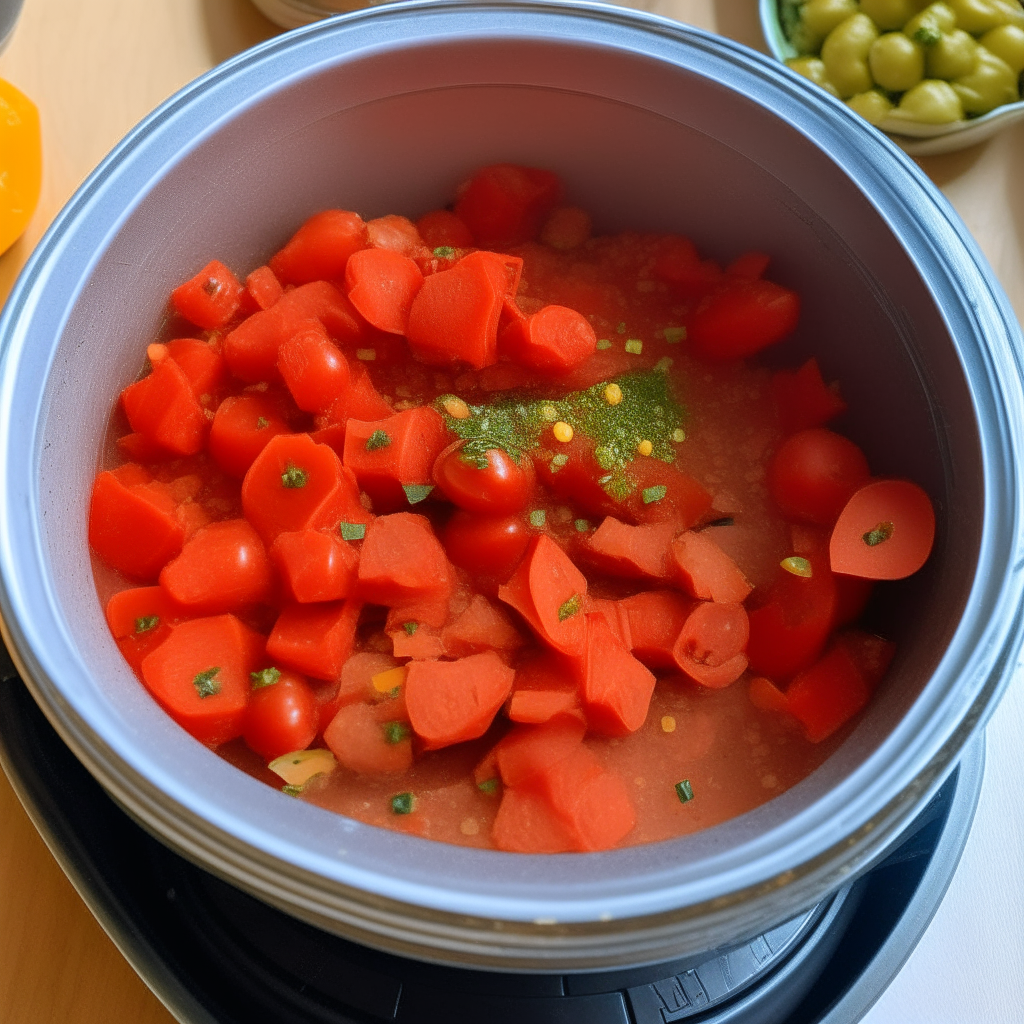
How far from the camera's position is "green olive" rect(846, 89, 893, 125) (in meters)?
1.31

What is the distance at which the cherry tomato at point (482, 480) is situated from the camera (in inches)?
34.5

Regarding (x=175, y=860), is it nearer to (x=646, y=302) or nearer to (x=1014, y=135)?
(x=646, y=302)

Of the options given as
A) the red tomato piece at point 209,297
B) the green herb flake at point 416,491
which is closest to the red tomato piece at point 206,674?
the green herb flake at point 416,491

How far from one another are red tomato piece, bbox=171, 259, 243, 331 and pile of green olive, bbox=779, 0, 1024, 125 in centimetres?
Result: 88

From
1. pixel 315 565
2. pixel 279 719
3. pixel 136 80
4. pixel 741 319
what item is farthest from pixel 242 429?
pixel 136 80

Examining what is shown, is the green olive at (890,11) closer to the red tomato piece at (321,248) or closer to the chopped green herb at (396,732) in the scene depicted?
the red tomato piece at (321,248)

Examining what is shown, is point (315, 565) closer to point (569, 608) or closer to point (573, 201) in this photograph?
point (569, 608)

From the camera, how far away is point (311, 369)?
3.01 feet

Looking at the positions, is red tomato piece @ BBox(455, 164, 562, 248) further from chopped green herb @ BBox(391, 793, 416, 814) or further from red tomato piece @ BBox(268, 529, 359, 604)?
chopped green herb @ BBox(391, 793, 416, 814)

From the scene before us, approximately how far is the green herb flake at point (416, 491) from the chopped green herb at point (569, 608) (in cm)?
18

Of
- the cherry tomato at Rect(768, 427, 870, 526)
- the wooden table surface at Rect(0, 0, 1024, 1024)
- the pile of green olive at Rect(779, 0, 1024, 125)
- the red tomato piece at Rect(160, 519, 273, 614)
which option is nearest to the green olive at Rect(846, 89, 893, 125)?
the pile of green olive at Rect(779, 0, 1024, 125)

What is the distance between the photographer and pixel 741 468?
100 centimetres

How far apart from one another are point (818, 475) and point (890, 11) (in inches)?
34.5

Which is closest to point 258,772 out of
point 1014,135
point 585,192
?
point 585,192
